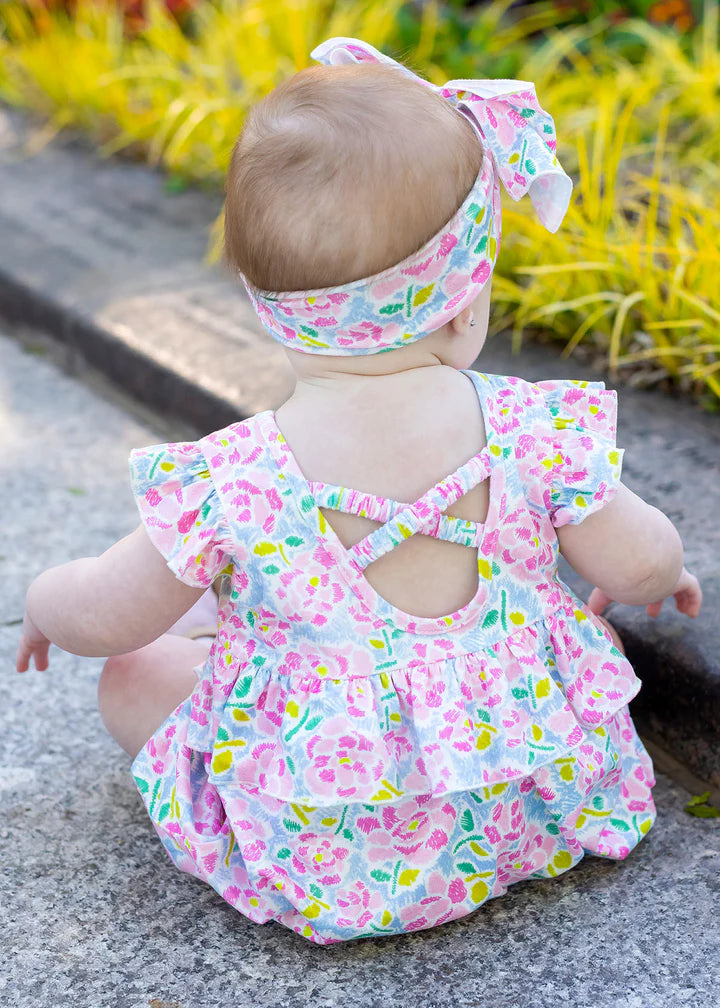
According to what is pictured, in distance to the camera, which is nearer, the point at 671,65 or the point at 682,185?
the point at 682,185

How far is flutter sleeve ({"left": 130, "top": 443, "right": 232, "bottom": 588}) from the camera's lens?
60.7 inches

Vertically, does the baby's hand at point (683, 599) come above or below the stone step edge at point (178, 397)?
above

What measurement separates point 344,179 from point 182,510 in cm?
45

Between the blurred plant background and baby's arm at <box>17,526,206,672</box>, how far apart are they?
757mm

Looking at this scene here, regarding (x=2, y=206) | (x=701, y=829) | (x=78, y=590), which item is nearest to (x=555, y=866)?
(x=701, y=829)

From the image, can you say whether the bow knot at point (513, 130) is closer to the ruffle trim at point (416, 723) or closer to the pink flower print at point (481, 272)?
the pink flower print at point (481, 272)

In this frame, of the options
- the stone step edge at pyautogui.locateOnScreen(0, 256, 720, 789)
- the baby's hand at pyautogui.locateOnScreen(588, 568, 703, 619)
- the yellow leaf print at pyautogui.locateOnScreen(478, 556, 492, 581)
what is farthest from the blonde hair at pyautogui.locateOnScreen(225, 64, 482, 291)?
the stone step edge at pyautogui.locateOnScreen(0, 256, 720, 789)

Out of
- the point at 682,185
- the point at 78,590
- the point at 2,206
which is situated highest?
the point at 78,590

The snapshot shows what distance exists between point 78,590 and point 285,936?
1.79ft

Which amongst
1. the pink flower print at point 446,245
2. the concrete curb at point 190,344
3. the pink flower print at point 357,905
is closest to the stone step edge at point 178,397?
the concrete curb at point 190,344

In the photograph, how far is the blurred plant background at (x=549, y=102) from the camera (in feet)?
9.48

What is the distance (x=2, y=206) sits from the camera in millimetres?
4441

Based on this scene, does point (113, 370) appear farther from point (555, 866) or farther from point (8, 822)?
point (555, 866)

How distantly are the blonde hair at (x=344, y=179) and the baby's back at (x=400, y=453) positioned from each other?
17 cm
